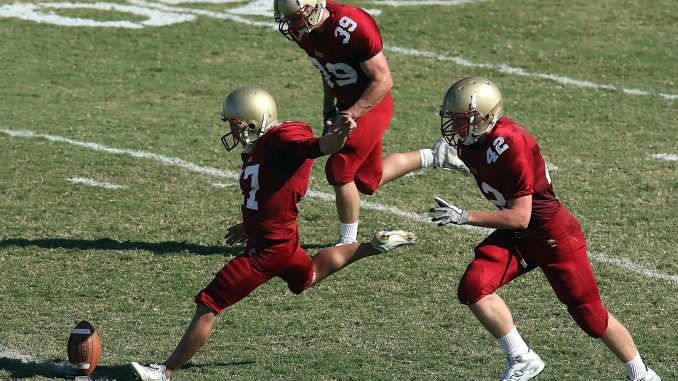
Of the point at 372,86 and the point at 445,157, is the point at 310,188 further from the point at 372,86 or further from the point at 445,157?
the point at 372,86

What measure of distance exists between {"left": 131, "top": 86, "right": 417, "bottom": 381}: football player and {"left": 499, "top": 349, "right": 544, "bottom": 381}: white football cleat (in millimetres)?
1092

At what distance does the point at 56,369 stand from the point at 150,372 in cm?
54

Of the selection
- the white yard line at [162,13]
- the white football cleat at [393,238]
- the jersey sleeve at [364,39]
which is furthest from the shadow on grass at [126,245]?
the white yard line at [162,13]

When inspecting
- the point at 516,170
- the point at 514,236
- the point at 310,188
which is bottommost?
the point at 310,188

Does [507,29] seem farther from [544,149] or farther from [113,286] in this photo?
[113,286]

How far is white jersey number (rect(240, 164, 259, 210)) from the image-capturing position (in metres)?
5.41

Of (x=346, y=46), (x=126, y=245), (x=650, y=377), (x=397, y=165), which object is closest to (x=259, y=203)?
(x=346, y=46)

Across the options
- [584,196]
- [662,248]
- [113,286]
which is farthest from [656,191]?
[113,286]

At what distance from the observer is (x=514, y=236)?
5.39 meters

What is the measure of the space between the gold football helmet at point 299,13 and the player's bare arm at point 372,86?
0.38 m

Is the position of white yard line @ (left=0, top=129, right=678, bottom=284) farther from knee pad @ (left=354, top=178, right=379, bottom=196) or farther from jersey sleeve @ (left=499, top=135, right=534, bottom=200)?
jersey sleeve @ (left=499, top=135, right=534, bottom=200)

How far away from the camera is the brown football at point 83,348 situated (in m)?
4.98

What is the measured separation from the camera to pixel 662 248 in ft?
23.3

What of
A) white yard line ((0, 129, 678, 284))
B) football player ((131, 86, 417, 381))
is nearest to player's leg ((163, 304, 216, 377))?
football player ((131, 86, 417, 381))
